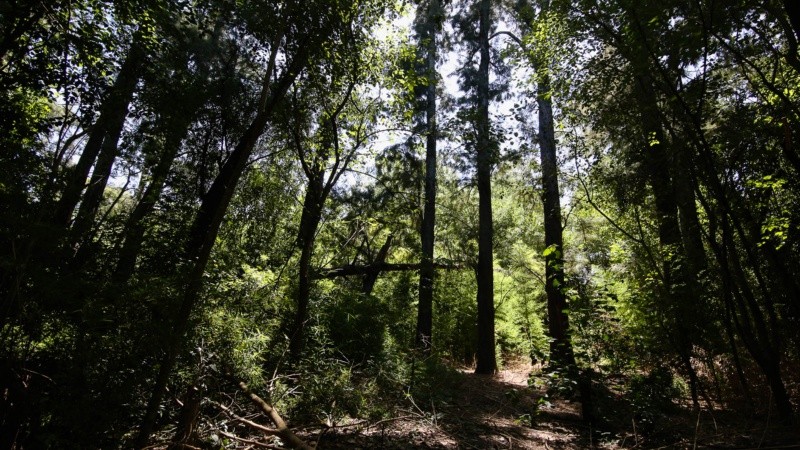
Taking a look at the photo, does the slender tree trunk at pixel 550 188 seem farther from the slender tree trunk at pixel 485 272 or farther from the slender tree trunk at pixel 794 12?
the slender tree trunk at pixel 794 12

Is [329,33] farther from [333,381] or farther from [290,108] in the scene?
[333,381]

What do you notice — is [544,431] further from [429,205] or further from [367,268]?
[429,205]

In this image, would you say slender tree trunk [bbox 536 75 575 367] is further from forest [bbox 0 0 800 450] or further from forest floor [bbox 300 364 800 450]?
forest floor [bbox 300 364 800 450]

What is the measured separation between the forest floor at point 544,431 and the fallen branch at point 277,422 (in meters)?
0.20

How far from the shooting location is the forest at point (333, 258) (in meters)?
3.62

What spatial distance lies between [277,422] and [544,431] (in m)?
3.79

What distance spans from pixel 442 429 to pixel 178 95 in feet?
22.1

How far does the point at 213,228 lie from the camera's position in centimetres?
372

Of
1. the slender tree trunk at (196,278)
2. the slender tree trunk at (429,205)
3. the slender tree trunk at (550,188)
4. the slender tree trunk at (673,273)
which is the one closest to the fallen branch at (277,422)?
the slender tree trunk at (196,278)

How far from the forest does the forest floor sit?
49 mm

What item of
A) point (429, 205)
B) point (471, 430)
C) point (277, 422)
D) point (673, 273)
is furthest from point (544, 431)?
point (429, 205)

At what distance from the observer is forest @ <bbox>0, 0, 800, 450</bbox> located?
11.9 ft

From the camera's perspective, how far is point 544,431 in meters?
5.49

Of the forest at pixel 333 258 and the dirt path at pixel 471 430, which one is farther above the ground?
the forest at pixel 333 258
